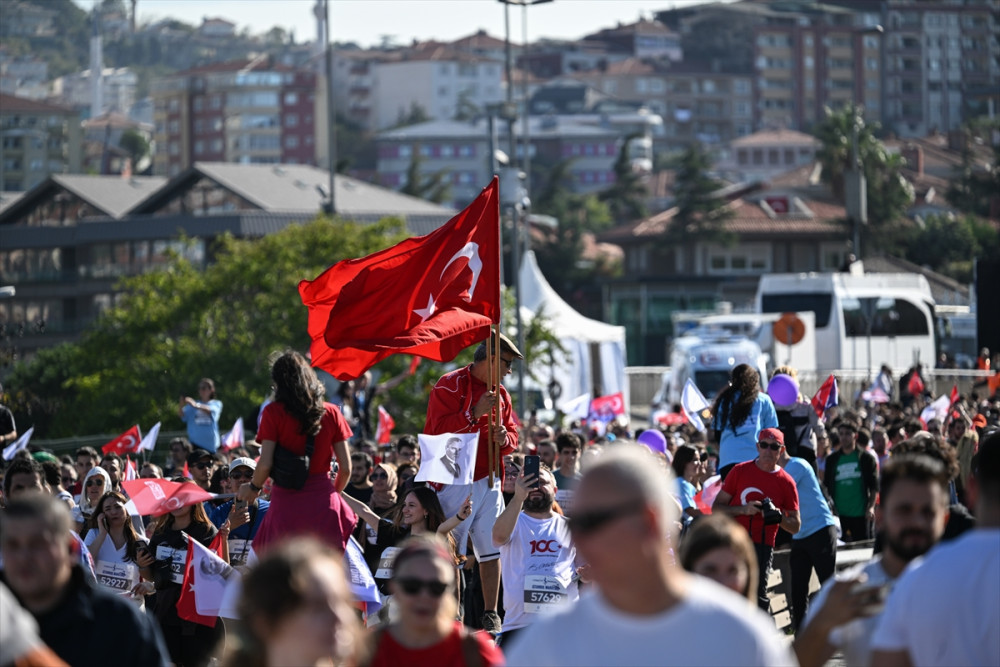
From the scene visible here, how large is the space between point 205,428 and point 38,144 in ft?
360

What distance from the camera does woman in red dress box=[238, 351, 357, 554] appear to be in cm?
888

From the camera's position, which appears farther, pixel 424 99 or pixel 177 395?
pixel 424 99

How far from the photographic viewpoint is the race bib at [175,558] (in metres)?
10.1

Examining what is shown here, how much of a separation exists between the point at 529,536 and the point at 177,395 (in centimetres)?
2626

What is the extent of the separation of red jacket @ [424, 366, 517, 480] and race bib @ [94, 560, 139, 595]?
6.11ft

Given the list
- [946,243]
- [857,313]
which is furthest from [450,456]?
[946,243]

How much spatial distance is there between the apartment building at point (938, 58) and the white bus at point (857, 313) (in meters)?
124

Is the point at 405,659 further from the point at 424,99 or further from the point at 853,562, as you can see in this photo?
the point at 424,99

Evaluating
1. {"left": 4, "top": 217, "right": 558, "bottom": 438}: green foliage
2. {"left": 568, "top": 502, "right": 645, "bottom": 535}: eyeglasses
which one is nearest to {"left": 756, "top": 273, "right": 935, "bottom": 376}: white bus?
{"left": 4, "top": 217, "right": 558, "bottom": 438}: green foliage

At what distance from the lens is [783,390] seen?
588 inches

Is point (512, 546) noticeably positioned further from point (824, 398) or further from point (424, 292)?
point (824, 398)

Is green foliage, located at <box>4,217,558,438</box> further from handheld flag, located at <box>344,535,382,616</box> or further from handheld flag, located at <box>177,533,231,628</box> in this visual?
handheld flag, located at <box>344,535,382,616</box>

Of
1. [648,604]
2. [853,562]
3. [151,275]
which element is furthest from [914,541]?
[151,275]

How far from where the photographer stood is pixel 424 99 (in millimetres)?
198250
